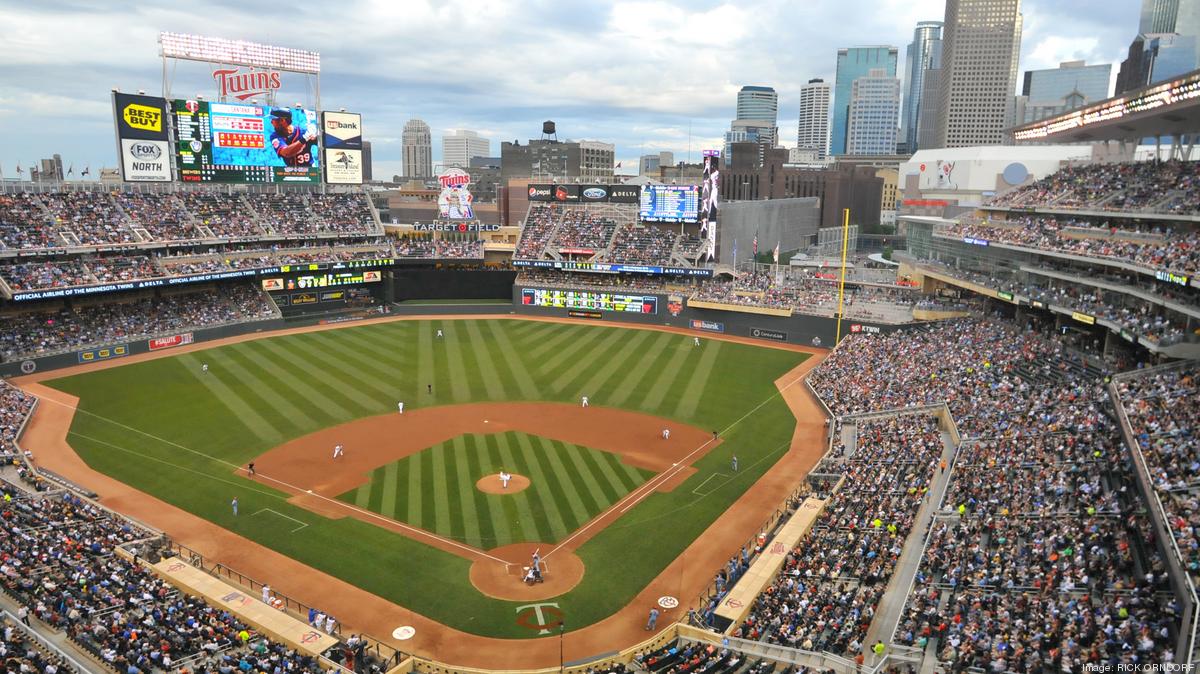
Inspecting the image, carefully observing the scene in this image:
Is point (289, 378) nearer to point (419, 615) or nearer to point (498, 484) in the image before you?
point (498, 484)

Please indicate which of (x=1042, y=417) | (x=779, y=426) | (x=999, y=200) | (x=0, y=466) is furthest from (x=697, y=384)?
(x=0, y=466)

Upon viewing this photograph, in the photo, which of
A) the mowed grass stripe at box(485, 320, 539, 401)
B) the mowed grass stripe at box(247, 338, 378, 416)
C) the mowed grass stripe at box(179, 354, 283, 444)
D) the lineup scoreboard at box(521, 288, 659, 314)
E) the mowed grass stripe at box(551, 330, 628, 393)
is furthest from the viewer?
the lineup scoreboard at box(521, 288, 659, 314)

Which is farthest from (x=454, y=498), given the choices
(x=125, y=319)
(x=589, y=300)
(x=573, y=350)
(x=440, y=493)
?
(x=589, y=300)

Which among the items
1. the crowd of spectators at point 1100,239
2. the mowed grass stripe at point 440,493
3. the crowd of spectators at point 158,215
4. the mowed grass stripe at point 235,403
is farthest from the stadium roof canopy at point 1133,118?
the crowd of spectators at point 158,215

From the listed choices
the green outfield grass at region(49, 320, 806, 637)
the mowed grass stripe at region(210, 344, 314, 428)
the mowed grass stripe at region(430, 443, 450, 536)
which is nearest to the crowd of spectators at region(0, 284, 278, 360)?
the green outfield grass at region(49, 320, 806, 637)

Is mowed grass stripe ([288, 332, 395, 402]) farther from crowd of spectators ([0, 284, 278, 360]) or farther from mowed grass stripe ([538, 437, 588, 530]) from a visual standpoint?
mowed grass stripe ([538, 437, 588, 530])

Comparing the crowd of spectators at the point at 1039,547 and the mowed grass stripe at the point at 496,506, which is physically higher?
the crowd of spectators at the point at 1039,547

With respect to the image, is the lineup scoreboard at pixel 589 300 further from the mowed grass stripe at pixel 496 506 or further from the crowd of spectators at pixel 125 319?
the mowed grass stripe at pixel 496 506
